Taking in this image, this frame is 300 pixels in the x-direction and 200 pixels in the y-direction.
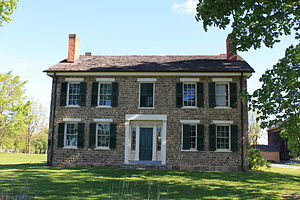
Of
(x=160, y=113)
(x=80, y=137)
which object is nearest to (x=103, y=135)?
(x=80, y=137)

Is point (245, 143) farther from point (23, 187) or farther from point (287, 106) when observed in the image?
point (23, 187)

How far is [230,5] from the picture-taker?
11.4 metres

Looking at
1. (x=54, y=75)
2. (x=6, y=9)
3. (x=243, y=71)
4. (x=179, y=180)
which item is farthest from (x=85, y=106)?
(x=243, y=71)

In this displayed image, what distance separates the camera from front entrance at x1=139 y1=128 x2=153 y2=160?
17969mm

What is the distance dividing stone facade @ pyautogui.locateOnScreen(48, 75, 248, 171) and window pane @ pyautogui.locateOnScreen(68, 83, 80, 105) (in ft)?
1.54

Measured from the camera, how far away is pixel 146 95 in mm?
18188

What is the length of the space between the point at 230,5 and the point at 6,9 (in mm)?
10341

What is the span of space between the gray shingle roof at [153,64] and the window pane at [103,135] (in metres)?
3.53

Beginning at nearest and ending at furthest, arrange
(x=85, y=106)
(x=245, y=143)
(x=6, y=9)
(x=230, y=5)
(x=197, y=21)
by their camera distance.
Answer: (x=230, y=5) < (x=197, y=21) < (x=6, y=9) < (x=245, y=143) < (x=85, y=106)

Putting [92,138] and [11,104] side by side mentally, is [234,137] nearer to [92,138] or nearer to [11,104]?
[92,138]

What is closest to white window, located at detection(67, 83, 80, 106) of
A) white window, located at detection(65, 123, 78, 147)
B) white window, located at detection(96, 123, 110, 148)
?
white window, located at detection(65, 123, 78, 147)

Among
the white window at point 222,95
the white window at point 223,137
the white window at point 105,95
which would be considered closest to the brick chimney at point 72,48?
the white window at point 105,95

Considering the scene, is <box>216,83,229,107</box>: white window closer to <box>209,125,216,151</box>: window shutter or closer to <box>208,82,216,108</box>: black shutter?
<box>208,82,216,108</box>: black shutter

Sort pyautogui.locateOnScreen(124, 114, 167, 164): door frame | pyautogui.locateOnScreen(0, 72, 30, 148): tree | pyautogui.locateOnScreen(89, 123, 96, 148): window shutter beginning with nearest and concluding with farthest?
1. pyautogui.locateOnScreen(124, 114, 167, 164): door frame
2. pyautogui.locateOnScreen(89, 123, 96, 148): window shutter
3. pyautogui.locateOnScreen(0, 72, 30, 148): tree
